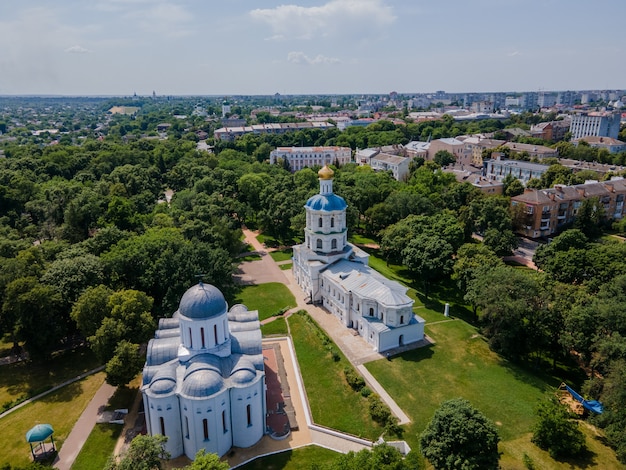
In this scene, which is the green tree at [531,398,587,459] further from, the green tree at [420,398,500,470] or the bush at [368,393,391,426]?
the bush at [368,393,391,426]

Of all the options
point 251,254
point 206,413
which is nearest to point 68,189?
point 251,254

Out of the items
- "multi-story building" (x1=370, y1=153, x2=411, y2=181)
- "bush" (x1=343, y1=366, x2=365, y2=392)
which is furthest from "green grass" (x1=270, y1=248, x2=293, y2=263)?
"multi-story building" (x1=370, y1=153, x2=411, y2=181)

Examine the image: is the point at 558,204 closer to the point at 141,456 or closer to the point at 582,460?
the point at 582,460

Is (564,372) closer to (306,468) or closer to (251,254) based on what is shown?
(306,468)

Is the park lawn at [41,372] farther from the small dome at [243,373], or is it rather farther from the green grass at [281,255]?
the green grass at [281,255]

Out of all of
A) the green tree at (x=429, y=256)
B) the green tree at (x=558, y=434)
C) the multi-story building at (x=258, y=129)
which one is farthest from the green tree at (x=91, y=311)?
the multi-story building at (x=258, y=129)
